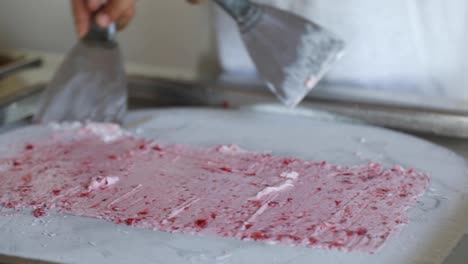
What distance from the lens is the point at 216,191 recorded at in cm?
103

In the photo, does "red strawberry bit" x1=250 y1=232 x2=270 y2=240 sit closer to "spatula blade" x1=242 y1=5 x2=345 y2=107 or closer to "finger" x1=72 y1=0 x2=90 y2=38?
"spatula blade" x1=242 y1=5 x2=345 y2=107

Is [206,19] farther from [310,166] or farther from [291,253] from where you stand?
[291,253]

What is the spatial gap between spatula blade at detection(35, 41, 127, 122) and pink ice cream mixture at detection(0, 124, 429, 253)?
92 mm

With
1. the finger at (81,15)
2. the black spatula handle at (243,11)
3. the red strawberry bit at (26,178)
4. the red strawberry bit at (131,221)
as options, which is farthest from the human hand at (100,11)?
the red strawberry bit at (131,221)

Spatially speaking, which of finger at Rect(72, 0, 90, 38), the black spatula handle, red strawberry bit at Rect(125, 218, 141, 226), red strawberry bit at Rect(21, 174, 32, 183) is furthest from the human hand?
red strawberry bit at Rect(125, 218, 141, 226)

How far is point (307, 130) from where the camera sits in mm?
1213

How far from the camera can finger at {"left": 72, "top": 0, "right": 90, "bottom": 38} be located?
48.1 inches

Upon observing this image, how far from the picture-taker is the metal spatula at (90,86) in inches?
50.5

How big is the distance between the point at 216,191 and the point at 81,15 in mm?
363

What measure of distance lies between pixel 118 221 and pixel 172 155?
0.19 metres

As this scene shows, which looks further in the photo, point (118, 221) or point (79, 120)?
point (79, 120)

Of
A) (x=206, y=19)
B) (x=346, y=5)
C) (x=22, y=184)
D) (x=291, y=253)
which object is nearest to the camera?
(x=291, y=253)

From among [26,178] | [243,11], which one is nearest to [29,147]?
[26,178]

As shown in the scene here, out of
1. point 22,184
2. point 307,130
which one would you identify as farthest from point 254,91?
point 22,184
